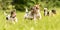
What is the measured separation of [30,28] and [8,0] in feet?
65.2

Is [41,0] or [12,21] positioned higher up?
[12,21]

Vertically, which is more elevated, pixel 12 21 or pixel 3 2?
pixel 12 21

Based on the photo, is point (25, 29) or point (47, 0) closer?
point (25, 29)

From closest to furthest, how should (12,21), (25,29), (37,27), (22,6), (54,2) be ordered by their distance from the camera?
(25,29) < (37,27) < (12,21) < (22,6) < (54,2)

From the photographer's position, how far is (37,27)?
11.6 meters

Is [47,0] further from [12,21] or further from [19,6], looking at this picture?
[12,21]

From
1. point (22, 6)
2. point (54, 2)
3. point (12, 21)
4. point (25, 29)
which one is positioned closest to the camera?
point (25, 29)

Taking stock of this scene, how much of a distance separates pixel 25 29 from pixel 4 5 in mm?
20618

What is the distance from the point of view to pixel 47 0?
33.0 meters

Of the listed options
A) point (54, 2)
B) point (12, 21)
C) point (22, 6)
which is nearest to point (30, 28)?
point (12, 21)

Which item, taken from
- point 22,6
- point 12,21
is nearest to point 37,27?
point 12,21

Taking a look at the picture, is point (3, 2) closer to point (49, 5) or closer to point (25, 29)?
point (49, 5)

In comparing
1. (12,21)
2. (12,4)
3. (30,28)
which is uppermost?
(30,28)

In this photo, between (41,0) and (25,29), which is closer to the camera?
(25,29)
